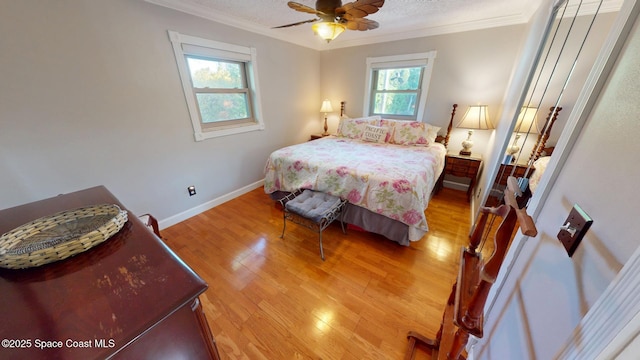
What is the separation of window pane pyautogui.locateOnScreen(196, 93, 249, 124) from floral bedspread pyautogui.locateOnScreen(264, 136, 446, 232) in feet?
3.06

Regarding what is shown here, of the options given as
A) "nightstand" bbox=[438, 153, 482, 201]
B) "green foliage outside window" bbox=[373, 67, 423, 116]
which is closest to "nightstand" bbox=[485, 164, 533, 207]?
"nightstand" bbox=[438, 153, 482, 201]

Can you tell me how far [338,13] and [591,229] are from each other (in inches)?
69.8

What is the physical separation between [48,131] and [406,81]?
3.93 metres

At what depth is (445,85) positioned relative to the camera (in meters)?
2.89

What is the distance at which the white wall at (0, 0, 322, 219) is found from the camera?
140 centimetres

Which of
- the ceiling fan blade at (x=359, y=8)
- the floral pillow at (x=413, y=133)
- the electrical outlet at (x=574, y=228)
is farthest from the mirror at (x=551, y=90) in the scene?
the floral pillow at (x=413, y=133)

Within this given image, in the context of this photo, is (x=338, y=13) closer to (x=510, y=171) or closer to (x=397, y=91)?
(x=510, y=171)

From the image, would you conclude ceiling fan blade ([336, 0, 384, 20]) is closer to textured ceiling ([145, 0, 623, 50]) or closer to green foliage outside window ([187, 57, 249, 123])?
textured ceiling ([145, 0, 623, 50])

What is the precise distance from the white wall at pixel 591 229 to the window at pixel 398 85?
289cm

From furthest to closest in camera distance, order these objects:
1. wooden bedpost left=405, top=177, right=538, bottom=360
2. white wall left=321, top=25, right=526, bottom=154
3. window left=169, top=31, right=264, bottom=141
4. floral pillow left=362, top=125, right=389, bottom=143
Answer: floral pillow left=362, top=125, right=389, bottom=143, white wall left=321, top=25, right=526, bottom=154, window left=169, top=31, right=264, bottom=141, wooden bedpost left=405, top=177, right=538, bottom=360

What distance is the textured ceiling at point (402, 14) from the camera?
81.5 inches

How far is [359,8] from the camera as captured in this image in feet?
4.61

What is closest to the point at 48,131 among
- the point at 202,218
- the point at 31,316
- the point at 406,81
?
the point at 202,218

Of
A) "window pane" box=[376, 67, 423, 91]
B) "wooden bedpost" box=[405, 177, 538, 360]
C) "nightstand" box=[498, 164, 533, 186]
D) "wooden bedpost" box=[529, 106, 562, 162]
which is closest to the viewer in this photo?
"wooden bedpost" box=[405, 177, 538, 360]
